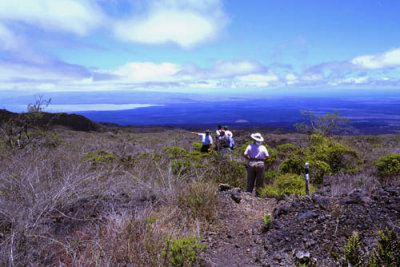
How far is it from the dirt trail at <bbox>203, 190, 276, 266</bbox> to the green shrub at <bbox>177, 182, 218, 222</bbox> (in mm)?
242

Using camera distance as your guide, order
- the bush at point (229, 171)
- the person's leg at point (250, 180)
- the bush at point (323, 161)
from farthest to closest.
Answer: the bush at point (323, 161), the bush at point (229, 171), the person's leg at point (250, 180)

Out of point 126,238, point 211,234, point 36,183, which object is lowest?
point 211,234

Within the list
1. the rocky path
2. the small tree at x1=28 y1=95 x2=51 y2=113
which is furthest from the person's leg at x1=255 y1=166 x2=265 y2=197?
the small tree at x1=28 y1=95 x2=51 y2=113

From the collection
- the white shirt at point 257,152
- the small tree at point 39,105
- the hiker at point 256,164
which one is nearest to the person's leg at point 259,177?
the hiker at point 256,164

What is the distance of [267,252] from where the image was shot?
3363mm

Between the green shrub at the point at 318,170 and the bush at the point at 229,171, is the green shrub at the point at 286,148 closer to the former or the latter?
the green shrub at the point at 318,170

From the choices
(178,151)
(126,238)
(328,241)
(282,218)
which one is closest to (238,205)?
(282,218)

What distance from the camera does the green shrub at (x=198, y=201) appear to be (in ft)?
14.2

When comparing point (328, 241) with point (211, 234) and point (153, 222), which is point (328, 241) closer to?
point (211, 234)

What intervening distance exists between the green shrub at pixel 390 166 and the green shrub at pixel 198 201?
480cm

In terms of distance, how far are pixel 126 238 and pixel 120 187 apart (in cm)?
199

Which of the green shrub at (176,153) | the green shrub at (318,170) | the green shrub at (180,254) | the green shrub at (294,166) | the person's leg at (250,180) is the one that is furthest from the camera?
the green shrub at (176,153)

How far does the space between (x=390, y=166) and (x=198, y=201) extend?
211 inches

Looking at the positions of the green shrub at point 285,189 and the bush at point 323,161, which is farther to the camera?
the bush at point 323,161
